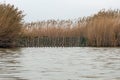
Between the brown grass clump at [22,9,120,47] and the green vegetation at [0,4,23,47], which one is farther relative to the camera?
the brown grass clump at [22,9,120,47]

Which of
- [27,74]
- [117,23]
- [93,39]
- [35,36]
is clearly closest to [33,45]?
[35,36]

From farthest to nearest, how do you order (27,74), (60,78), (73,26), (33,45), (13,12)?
(73,26), (33,45), (13,12), (27,74), (60,78)

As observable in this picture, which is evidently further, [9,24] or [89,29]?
[89,29]

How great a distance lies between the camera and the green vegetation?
87.1ft

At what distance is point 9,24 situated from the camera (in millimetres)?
26953

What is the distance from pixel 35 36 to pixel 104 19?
18.3 feet

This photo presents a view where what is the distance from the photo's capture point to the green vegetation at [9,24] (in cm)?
2656

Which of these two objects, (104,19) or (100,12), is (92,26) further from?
(100,12)

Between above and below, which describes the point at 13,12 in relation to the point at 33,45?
above

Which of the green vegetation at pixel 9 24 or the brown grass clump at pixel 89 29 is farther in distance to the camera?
the brown grass clump at pixel 89 29

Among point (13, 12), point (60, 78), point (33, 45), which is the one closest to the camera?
point (60, 78)

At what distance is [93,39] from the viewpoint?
102 feet

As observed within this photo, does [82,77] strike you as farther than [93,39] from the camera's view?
No

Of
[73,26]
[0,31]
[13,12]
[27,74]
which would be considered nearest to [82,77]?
[27,74]
